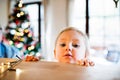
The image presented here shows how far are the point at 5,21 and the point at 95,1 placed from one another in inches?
80.5

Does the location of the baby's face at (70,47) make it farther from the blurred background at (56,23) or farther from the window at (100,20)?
the window at (100,20)

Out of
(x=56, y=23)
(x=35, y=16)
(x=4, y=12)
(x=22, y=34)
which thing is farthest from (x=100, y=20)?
(x=4, y=12)

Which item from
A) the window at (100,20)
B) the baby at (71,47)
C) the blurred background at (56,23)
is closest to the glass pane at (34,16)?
the blurred background at (56,23)

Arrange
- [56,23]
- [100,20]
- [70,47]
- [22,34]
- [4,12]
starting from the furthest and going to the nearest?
[4,12]
[22,34]
[56,23]
[100,20]
[70,47]

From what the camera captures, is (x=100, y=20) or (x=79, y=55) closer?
(x=79, y=55)

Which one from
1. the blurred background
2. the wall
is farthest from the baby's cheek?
the wall

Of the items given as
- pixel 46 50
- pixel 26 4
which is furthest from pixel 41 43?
pixel 26 4

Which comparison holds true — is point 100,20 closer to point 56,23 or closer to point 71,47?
point 56,23

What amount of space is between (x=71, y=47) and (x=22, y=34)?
2.91 m

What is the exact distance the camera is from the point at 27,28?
13.8 ft

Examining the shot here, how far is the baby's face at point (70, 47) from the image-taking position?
133 centimetres

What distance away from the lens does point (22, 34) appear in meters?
4.16

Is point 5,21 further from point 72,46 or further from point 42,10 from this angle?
point 72,46

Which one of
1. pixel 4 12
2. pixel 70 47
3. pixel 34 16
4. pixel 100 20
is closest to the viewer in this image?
pixel 70 47
